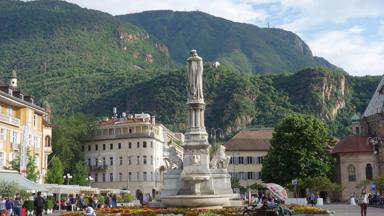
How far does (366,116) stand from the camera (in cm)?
9381

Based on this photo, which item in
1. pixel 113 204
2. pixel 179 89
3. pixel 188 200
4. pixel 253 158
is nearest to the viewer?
pixel 188 200

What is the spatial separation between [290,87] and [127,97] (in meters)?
54.9

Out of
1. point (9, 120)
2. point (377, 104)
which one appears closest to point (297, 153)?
point (377, 104)

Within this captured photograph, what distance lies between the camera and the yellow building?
5547 cm

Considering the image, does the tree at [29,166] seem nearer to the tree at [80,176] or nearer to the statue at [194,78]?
the statue at [194,78]

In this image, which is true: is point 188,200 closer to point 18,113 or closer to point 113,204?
point 113,204

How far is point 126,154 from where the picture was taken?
323 ft

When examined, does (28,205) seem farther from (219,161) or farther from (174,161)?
(219,161)

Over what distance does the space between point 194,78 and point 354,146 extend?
53779mm

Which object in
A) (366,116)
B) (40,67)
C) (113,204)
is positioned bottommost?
(113,204)

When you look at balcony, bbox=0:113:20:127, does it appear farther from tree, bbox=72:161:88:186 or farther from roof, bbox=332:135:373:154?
roof, bbox=332:135:373:154

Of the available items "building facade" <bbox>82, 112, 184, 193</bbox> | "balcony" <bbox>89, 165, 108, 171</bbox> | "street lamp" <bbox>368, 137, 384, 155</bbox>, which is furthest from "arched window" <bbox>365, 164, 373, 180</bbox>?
"balcony" <bbox>89, 165, 108, 171</bbox>

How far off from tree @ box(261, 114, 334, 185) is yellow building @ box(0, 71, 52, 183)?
2950 centimetres

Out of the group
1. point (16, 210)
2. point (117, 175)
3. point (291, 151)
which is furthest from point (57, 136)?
point (16, 210)
